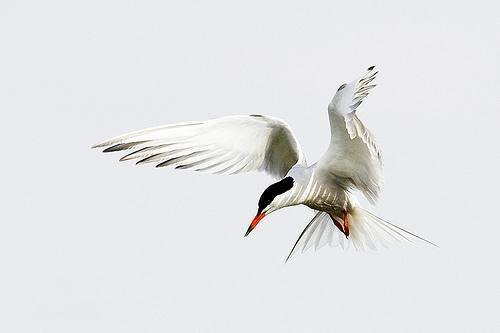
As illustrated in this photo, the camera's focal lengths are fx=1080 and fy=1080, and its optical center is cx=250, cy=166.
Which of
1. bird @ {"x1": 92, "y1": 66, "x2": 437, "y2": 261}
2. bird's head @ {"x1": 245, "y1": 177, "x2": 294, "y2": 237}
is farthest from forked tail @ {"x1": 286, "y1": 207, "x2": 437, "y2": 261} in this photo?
bird's head @ {"x1": 245, "y1": 177, "x2": 294, "y2": 237}

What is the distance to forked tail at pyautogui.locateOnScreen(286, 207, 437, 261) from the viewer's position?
9324 mm

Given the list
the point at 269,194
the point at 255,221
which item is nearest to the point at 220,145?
the point at 269,194

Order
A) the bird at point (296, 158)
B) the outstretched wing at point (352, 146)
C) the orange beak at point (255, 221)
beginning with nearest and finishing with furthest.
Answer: the outstretched wing at point (352, 146)
the bird at point (296, 158)
the orange beak at point (255, 221)

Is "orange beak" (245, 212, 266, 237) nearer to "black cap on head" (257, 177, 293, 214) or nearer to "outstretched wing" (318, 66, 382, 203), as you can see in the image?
"black cap on head" (257, 177, 293, 214)

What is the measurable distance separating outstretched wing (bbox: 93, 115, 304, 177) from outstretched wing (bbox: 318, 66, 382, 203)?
50 cm

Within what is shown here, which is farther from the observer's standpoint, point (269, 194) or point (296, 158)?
point (296, 158)

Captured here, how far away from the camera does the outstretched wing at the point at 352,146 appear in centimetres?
775

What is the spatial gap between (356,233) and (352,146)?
1260 mm

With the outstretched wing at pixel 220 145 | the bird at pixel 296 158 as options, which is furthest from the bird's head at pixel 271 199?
the outstretched wing at pixel 220 145

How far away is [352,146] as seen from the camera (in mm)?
8602

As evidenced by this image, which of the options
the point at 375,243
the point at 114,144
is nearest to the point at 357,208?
the point at 375,243

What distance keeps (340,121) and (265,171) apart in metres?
1.38

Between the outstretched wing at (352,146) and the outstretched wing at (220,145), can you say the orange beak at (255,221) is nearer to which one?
the outstretched wing at (220,145)

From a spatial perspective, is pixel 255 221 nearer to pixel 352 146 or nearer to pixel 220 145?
pixel 220 145
